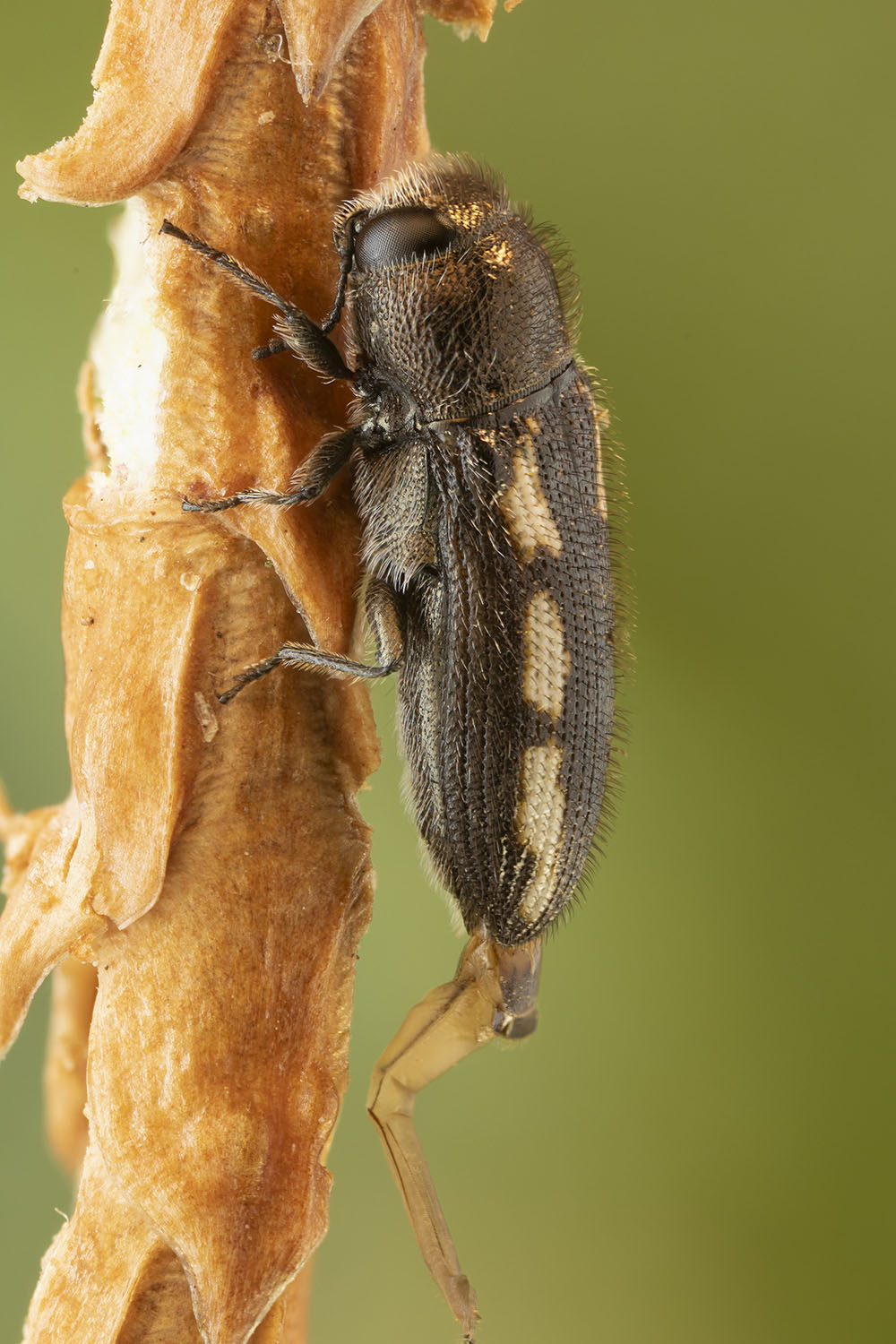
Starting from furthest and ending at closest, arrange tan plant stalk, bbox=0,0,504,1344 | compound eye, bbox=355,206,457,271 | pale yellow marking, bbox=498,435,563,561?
pale yellow marking, bbox=498,435,563,561, compound eye, bbox=355,206,457,271, tan plant stalk, bbox=0,0,504,1344

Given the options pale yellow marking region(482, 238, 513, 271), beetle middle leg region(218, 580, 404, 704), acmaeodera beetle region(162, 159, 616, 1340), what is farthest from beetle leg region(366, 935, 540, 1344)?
pale yellow marking region(482, 238, 513, 271)

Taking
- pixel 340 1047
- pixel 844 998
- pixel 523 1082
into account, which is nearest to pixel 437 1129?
pixel 523 1082

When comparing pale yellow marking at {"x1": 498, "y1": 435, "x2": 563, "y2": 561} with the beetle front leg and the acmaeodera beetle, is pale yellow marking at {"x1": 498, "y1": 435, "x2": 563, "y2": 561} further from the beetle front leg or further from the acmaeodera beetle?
the beetle front leg

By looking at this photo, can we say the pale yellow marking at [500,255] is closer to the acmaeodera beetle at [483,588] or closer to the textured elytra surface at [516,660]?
the acmaeodera beetle at [483,588]

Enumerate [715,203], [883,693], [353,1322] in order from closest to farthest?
1. [353,1322]
2. [715,203]
3. [883,693]

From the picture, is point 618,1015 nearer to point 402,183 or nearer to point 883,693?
point 883,693

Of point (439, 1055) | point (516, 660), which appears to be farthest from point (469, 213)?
point (439, 1055)
